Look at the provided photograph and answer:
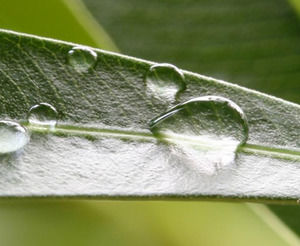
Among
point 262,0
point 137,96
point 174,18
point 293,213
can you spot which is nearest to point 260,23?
point 262,0

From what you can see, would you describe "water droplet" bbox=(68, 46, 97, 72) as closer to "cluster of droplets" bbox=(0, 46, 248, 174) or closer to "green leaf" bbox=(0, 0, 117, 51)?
"cluster of droplets" bbox=(0, 46, 248, 174)

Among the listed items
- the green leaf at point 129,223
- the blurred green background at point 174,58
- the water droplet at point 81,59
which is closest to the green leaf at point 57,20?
the blurred green background at point 174,58

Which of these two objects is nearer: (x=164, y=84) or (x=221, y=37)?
(x=164, y=84)

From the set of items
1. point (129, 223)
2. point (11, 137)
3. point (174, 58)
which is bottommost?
point (11, 137)

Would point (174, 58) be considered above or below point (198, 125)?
above

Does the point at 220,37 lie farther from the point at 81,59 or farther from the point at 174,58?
the point at 81,59

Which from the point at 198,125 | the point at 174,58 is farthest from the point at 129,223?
the point at 198,125

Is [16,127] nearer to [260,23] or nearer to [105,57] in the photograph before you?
[105,57]

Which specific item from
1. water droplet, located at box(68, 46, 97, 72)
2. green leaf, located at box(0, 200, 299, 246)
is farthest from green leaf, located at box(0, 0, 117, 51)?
water droplet, located at box(68, 46, 97, 72)
